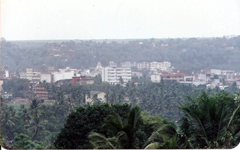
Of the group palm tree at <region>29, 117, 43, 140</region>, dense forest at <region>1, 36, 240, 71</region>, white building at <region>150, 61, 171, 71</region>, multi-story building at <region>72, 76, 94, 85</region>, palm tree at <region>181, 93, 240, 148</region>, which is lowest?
palm tree at <region>29, 117, 43, 140</region>

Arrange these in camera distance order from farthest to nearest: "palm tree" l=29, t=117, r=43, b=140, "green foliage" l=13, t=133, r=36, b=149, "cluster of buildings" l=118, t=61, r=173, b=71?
"cluster of buildings" l=118, t=61, r=173, b=71, "palm tree" l=29, t=117, r=43, b=140, "green foliage" l=13, t=133, r=36, b=149

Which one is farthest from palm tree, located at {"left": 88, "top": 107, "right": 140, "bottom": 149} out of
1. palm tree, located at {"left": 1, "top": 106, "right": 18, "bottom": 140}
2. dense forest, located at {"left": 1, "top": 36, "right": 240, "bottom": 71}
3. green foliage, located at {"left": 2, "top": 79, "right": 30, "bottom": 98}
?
dense forest, located at {"left": 1, "top": 36, "right": 240, "bottom": 71}

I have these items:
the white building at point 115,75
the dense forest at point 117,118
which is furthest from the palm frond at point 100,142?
the white building at point 115,75

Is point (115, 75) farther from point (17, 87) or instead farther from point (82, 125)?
point (82, 125)

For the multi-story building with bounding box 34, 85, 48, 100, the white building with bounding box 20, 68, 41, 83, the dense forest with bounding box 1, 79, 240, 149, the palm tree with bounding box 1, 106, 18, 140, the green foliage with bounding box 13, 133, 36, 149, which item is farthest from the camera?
the white building with bounding box 20, 68, 41, 83

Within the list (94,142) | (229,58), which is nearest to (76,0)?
(229,58)

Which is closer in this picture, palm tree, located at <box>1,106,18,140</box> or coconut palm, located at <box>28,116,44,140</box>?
palm tree, located at <box>1,106,18,140</box>

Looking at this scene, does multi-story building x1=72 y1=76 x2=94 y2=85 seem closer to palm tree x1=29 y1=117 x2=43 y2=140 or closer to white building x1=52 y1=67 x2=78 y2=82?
white building x1=52 y1=67 x2=78 y2=82
